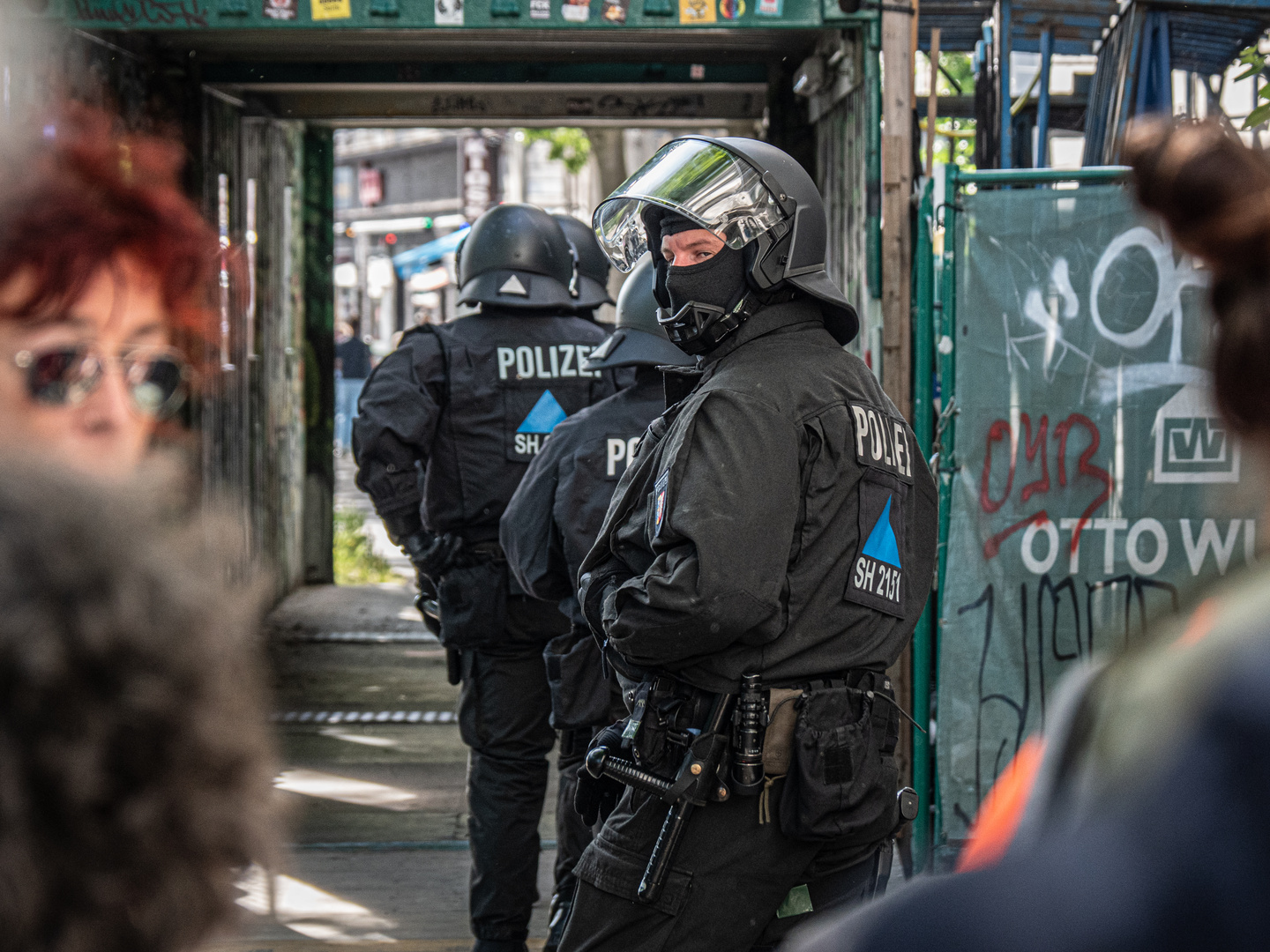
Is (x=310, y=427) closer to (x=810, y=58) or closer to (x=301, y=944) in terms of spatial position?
(x=810, y=58)

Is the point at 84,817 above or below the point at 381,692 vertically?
above

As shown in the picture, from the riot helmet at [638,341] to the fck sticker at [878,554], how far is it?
126cm

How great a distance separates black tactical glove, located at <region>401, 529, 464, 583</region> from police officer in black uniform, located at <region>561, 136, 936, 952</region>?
1780 mm

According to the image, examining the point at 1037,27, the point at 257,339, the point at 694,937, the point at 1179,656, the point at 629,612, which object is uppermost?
the point at 1037,27

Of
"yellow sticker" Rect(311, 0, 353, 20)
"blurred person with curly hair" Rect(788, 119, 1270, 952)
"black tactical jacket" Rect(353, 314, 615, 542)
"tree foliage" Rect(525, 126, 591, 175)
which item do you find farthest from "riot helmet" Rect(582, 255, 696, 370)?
"tree foliage" Rect(525, 126, 591, 175)

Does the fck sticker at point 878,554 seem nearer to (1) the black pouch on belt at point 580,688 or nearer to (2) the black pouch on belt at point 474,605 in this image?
(1) the black pouch on belt at point 580,688

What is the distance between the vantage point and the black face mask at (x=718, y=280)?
298 cm

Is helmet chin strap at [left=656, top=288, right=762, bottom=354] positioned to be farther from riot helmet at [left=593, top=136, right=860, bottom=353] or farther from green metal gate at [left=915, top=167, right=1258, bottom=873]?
green metal gate at [left=915, top=167, right=1258, bottom=873]

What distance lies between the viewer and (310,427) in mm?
9727

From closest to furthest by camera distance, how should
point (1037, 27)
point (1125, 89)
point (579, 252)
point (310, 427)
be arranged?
point (579, 252)
point (1125, 89)
point (1037, 27)
point (310, 427)

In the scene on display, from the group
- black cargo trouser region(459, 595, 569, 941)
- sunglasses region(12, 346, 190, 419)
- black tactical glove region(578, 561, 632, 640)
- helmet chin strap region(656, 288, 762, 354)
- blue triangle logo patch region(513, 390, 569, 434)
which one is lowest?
black cargo trouser region(459, 595, 569, 941)

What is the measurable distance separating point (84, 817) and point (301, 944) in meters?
3.64

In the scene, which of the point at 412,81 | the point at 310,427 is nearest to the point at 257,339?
the point at 310,427

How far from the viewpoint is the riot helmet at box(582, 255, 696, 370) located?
3959mm
